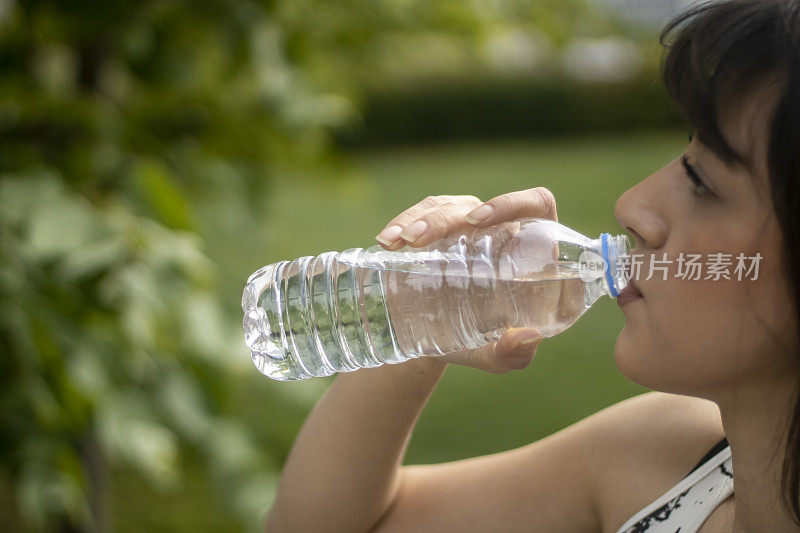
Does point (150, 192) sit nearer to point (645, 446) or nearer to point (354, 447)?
point (354, 447)

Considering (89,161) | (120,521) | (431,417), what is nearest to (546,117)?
(431,417)

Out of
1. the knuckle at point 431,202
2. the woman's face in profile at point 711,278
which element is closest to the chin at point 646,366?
the woman's face in profile at point 711,278

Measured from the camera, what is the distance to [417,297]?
140 centimetres

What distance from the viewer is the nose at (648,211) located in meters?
1.05

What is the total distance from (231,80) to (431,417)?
122 inches

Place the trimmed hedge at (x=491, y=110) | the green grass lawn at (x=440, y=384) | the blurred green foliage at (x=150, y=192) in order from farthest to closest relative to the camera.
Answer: the trimmed hedge at (x=491, y=110)
the green grass lawn at (x=440, y=384)
the blurred green foliage at (x=150, y=192)

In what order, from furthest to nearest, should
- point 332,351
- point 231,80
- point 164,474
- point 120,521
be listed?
point 120,521 → point 231,80 → point 164,474 → point 332,351

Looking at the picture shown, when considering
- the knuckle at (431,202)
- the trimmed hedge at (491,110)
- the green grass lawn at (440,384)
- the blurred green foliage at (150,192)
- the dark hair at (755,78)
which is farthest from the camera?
the trimmed hedge at (491,110)

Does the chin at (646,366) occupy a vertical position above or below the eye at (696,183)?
below

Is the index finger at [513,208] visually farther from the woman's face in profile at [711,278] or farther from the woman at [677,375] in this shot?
the woman's face in profile at [711,278]

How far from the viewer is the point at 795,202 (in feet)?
3.12

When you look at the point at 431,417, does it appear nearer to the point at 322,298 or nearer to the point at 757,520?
the point at 322,298

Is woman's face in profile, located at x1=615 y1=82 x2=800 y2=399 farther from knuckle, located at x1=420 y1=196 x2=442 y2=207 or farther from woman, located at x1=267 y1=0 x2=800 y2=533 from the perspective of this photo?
knuckle, located at x1=420 y1=196 x2=442 y2=207

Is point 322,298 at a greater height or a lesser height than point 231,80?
lesser
